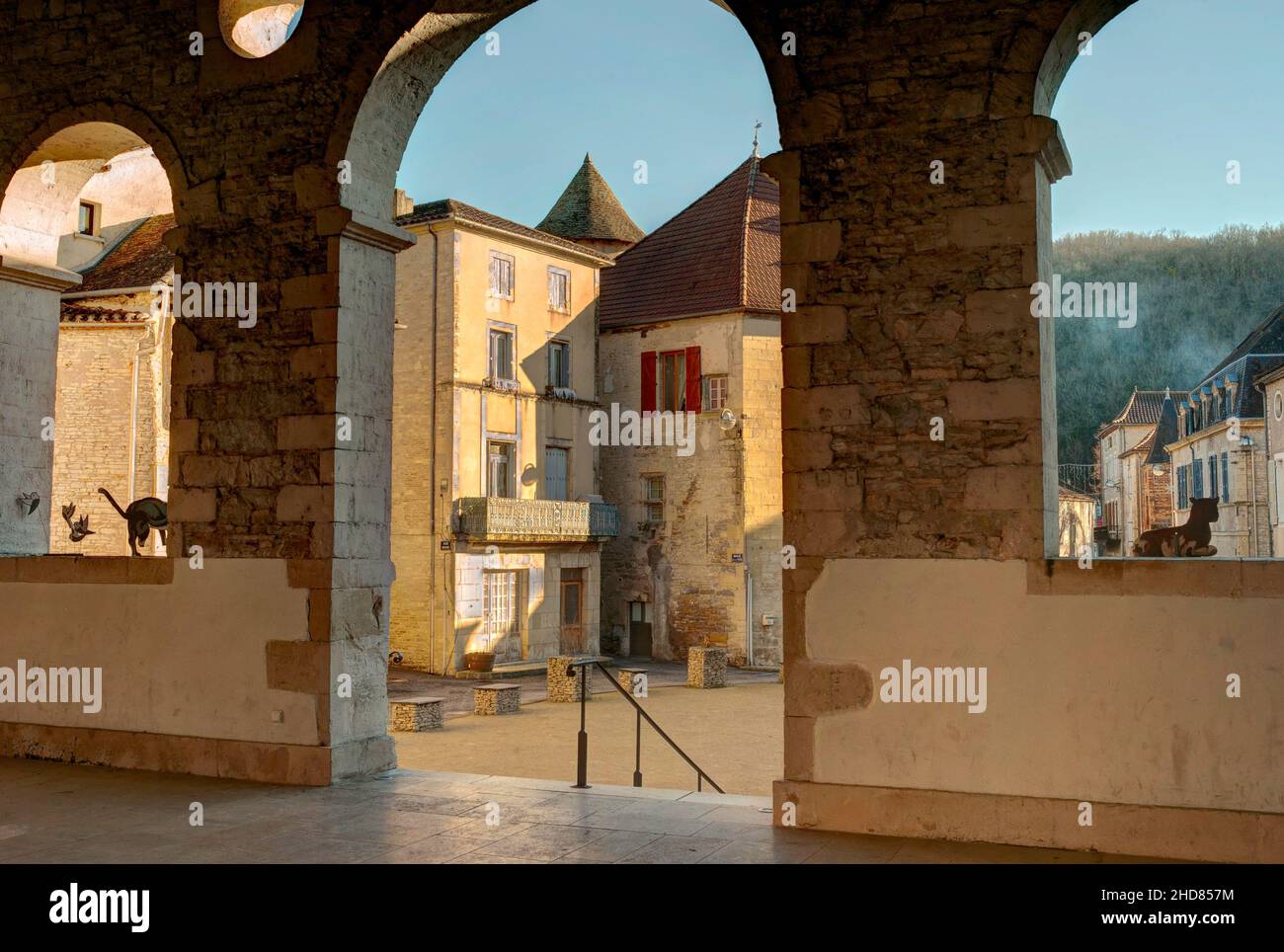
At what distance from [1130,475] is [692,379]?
25325mm

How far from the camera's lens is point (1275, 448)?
22.5m

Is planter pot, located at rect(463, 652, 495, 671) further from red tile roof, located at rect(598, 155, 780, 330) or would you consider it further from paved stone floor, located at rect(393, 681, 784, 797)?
red tile roof, located at rect(598, 155, 780, 330)

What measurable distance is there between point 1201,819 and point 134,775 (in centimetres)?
510

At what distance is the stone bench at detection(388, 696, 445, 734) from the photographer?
13.7 metres

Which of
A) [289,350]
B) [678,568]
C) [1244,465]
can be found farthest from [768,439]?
[289,350]

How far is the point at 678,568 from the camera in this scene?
22141 mm

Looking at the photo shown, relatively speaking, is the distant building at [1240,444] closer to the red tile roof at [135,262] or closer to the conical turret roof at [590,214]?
the conical turret roof at [590,214]

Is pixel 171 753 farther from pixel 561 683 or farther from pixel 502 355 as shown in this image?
pixel 502 355

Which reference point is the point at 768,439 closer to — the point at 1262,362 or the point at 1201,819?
the point at 1262,362

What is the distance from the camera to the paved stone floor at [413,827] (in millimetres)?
4312

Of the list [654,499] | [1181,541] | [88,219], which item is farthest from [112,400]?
[1181,541]

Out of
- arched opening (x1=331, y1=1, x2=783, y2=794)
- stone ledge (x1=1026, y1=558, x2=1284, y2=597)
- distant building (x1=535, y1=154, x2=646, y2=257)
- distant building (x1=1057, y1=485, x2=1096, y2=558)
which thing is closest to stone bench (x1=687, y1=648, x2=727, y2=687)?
arched opening (x1=331, y1=1, x2=783, y2=794)

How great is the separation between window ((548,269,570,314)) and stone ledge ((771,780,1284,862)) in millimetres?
18278
